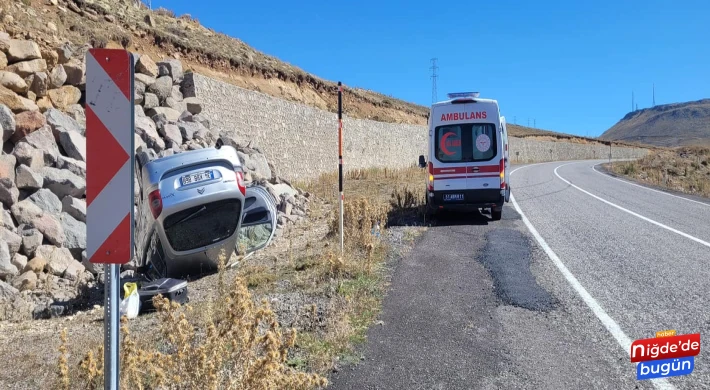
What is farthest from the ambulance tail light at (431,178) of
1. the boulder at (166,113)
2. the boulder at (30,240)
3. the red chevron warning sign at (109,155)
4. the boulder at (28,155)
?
the red chevron warning sign at (109,155)

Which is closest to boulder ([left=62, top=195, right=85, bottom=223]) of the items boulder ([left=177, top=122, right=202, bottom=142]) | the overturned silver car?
the overturned silver car

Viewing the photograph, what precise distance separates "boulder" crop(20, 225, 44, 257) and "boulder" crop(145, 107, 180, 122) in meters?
5.83

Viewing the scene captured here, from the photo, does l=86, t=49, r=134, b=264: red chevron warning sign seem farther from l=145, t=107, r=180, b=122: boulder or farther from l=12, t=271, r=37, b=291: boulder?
l=145, t=107, r=180, b=122: boulder

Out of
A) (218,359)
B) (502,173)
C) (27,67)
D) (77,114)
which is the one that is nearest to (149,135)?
(77,114)

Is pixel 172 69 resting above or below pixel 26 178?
above

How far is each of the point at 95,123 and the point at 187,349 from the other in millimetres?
1438

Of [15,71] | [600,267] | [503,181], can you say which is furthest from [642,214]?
[15,71]

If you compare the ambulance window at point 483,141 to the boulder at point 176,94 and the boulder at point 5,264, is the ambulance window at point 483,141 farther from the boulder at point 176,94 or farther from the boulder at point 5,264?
the boulder at point 5,264

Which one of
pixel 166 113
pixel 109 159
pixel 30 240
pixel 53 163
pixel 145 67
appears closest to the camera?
pixel 109 159

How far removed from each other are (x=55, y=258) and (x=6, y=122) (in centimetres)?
302

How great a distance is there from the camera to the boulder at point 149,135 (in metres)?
11.7

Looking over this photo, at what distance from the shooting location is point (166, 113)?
1384 centimetres

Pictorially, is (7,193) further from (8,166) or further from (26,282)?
(26,282)

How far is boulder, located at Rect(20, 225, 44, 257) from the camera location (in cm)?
778
